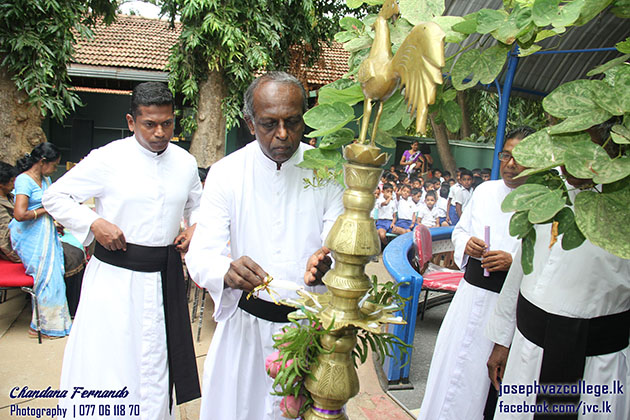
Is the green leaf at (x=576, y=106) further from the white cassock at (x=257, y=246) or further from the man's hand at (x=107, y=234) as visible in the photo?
the man's hand at (x=107, y=234)

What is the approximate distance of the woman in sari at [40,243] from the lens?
4.78m

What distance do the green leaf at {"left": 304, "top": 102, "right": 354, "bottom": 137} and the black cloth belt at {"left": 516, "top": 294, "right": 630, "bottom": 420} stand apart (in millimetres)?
1394

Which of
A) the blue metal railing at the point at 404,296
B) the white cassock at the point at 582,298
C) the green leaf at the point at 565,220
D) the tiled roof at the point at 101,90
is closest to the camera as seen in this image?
the green leaf at the point at 565,220

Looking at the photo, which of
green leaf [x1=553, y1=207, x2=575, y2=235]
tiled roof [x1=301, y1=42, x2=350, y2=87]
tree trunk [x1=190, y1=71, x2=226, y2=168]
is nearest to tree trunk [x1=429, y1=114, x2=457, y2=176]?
tiled roof [x1=301, y1=42, x2=350, y2=87]

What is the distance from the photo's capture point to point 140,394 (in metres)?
2.87

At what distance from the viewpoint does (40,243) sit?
15.9 ft

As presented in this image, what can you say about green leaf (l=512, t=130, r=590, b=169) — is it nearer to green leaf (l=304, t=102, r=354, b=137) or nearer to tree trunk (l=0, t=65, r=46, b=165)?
green leaf (l=304, t=102, r=354, b=137)

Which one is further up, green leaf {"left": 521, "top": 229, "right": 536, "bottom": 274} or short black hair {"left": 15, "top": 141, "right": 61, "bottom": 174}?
green leaf {"left": 521, "top": 229, "right": 536, "bottom": 274}

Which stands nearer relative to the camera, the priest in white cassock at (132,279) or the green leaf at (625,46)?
the green leaf at (625,46)

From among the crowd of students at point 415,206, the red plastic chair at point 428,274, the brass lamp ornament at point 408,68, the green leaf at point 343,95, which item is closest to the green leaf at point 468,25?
the brass lamp ornament at point 408,68

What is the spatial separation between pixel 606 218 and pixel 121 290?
268cm

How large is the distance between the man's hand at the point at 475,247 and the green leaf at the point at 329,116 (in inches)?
80.5

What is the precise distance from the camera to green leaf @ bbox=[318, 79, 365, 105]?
117cm

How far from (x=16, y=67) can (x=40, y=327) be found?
3.82 metres
